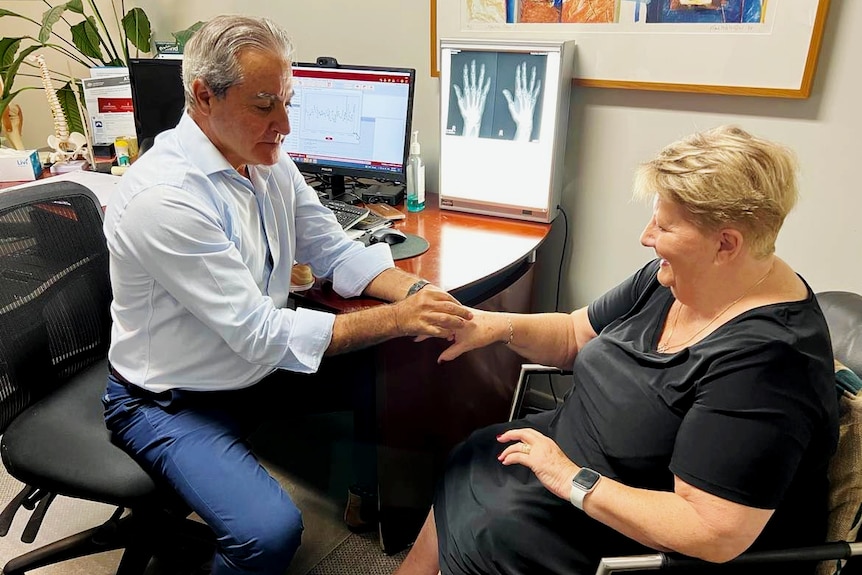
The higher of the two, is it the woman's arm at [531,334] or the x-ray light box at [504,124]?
the x-ray light box at [504,124]

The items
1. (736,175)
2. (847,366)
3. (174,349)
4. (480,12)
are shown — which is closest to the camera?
(736,175)

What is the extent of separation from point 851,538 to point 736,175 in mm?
672

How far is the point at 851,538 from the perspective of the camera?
43.7 inches

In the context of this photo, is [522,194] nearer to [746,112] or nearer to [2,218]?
[746,112]

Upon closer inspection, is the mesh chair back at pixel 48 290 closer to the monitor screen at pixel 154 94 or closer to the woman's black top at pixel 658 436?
the monitor screen at pixel 154 94

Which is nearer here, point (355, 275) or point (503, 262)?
point (355, 275)

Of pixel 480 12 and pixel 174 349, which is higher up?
pixel 480 12

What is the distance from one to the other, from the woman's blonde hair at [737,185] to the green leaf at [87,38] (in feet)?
8.76

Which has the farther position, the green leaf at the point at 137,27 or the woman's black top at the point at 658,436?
the green leaf at the point at 137,27

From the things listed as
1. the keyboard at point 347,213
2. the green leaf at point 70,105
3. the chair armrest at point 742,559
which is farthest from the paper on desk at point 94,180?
the chair armrest at point 742,559

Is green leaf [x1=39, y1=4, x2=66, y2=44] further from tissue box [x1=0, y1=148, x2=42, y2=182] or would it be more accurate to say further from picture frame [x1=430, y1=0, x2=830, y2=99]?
picture frame [x1=430, y1=0, x2=830, y2=99]

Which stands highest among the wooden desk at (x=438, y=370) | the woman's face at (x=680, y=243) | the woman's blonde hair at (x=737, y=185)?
the woman's blonde hair at (x=737, y=185)

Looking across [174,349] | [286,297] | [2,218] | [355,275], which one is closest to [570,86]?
[355,275]

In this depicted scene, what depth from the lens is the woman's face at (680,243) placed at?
105 centimetres
